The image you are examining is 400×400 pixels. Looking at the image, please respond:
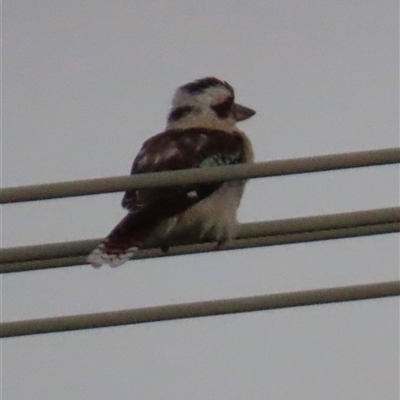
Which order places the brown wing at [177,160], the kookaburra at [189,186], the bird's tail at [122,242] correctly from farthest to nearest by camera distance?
the brown wing at [177,160] → the kookaburra at [189,186] → the bird's tail at [122,242]

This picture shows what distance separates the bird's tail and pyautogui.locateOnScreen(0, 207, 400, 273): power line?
0.41 metres

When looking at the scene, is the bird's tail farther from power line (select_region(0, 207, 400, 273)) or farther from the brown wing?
power line (select_region(0, 207, 400, 273))

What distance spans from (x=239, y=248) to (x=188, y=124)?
2131 mm

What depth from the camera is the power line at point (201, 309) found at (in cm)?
232

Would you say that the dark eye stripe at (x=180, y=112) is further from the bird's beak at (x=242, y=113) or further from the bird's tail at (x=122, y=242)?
the bird's tail at (x=122, y=242)

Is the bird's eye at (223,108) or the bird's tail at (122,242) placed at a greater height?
the bird's eye at (223,108)

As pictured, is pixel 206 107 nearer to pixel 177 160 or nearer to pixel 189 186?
pixel 177 160

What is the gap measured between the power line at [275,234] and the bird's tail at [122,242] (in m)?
0.41

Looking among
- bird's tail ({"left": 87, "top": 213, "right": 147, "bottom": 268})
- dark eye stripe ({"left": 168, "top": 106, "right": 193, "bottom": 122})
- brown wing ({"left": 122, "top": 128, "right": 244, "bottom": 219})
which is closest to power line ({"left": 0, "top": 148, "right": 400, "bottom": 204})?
bird's tail ({"left": 87, "top": 213, "right": 147, "bottom": 268})

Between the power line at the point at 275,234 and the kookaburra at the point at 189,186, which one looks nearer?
the power line at the point at 275,234

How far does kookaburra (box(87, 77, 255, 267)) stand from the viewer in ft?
10.8

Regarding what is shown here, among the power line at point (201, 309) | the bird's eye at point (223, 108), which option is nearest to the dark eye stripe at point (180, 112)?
A: the bird's eye at point (223, 108)

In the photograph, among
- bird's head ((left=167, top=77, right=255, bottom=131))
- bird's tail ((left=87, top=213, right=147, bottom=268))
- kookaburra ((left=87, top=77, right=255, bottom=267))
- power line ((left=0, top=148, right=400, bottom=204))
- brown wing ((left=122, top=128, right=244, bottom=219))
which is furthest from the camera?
bird's head ((left=167, top=77, right=255, bottom=131))

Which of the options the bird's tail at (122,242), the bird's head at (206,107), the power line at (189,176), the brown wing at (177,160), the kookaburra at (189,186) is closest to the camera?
the power line at (189,176)
